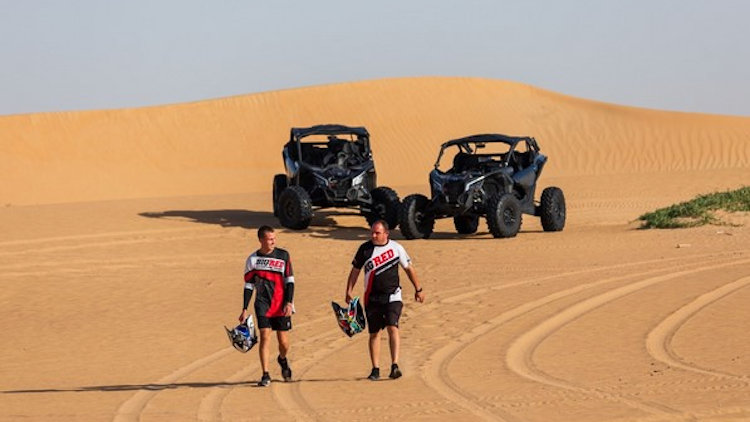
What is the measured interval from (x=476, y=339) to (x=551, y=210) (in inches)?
433

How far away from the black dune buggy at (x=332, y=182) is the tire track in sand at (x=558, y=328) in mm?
7689

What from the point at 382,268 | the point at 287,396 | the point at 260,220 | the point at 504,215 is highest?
the point at 260,220

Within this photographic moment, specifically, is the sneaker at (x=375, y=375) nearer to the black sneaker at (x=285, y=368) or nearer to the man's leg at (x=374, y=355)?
Answer: the man's leg at (x=374, y=355)

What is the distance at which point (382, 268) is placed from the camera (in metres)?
9.93

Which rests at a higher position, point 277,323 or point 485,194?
point 485,194

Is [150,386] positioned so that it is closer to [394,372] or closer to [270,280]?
[270,280]

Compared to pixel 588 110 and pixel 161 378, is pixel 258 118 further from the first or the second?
pixel 161 378

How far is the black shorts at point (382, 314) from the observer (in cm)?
998

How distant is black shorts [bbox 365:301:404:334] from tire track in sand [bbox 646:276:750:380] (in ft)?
6.78

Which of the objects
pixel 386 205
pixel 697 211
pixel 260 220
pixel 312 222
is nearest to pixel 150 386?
pixel 386 205

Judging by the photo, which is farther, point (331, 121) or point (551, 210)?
point (331, 121)

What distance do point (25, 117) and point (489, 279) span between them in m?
52.9

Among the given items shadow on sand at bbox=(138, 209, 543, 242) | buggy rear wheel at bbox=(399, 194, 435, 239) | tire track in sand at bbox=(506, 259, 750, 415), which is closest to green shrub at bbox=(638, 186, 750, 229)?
shadow on sand at bbox=(138, 209, 543, 242)

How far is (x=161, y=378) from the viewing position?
424 inches
